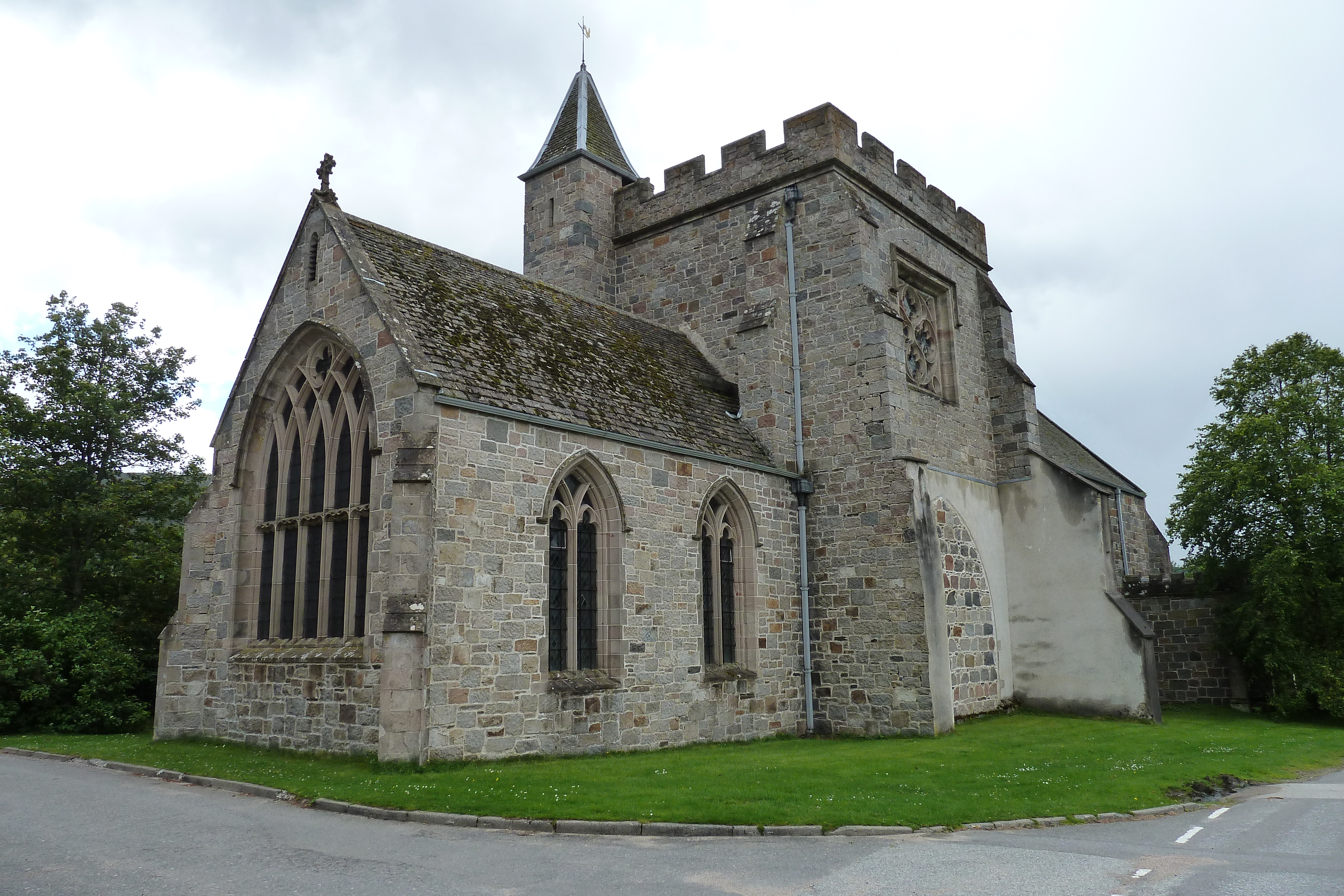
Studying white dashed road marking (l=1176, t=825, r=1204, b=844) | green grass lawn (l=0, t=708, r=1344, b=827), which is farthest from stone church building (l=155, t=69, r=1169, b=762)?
white dashed road marking (l=1176, t=825, r=1204, b=844)

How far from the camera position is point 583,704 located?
14.1 m

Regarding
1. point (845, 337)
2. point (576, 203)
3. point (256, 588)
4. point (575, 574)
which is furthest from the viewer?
point (576, 203)

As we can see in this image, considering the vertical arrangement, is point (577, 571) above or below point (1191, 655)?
above

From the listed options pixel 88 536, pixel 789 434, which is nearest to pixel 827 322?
pixel 789 434

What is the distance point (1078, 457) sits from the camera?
33.0 metres

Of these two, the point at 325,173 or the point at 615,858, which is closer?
the point at 615,858

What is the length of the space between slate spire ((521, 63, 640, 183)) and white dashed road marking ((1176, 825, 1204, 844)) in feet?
63.8

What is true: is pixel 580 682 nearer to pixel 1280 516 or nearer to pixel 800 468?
pixel 800 468

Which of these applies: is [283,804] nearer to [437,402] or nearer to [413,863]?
[413,863]

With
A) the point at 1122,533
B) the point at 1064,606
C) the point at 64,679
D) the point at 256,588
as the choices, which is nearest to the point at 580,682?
the point at 256,588

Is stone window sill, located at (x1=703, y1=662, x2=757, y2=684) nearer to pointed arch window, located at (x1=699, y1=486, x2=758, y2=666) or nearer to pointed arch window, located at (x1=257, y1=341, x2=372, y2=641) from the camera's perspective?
pointed arch window, located at (x1=699, y1=486, x2=758, y2=666)

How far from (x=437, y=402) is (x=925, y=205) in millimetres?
14303

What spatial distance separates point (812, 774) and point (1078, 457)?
24530 mm

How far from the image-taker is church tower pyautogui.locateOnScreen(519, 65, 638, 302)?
2311cm
